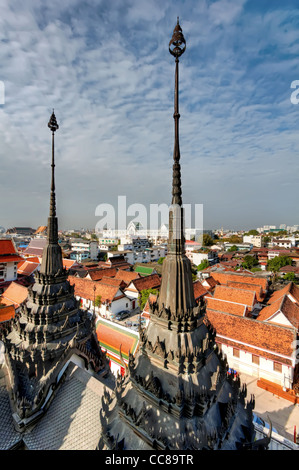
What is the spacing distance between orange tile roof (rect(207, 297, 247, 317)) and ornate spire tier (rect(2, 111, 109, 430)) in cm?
1780

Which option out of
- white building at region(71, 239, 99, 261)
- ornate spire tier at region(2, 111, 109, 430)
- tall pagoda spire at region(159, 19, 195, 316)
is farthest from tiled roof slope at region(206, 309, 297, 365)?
white building at region(71, 239, 99, 261)

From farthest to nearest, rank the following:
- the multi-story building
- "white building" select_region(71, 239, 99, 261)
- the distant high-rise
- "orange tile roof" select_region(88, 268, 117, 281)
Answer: "white building" select_region(71, 239, 99, 261) < "orange tile roof" select_region(88, 268, 117, 281) < the multi-story building < the distant high-rise

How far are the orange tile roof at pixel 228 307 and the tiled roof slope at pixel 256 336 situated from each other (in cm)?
296

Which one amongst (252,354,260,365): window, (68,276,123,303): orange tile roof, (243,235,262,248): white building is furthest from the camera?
(243,235,262,248): white building

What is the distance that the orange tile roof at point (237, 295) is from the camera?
27.9 metres

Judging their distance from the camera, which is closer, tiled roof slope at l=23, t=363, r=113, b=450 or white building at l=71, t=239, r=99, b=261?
tiled roof slope at l=23, t=363, r=113, b=450

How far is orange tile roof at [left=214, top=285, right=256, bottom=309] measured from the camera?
1097 inches

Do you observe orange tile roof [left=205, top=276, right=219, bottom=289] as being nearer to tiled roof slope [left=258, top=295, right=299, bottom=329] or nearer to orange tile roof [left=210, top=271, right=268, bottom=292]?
orange tile roof [left=210, top=271, right=268, bottom=292]

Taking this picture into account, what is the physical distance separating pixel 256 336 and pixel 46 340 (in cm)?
1817


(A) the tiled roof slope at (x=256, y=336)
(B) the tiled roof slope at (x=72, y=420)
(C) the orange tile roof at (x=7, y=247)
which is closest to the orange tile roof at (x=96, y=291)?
(C) the orange tile roof at (x=7, y=247)

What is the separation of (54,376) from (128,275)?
36.4m

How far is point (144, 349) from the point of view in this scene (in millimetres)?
6070

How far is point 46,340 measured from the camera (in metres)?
9.33

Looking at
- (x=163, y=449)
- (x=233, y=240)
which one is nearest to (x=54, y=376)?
(x=163, y=449)
